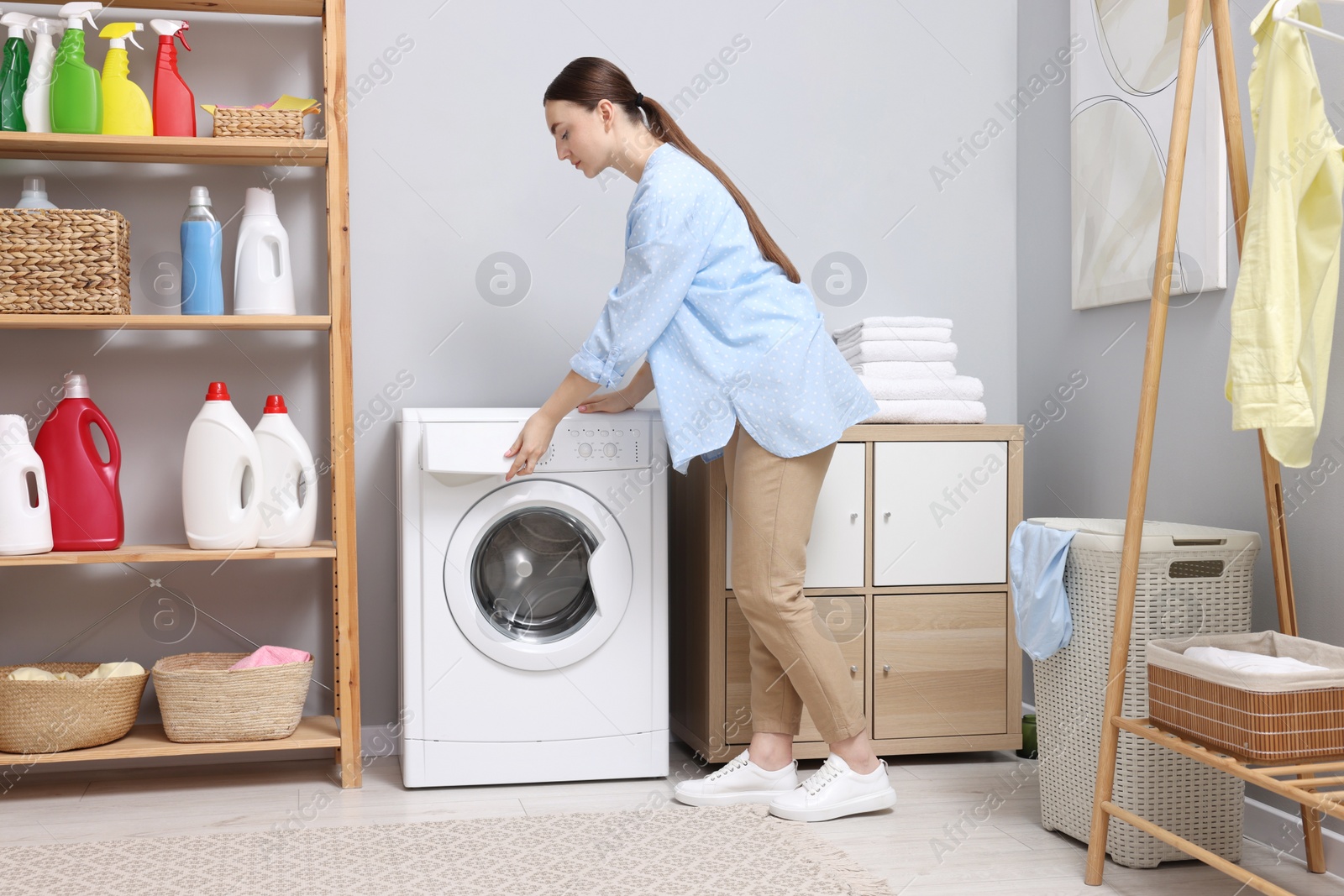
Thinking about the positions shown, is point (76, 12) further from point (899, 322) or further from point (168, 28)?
point (899, 322)

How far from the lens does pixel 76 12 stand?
223 cm

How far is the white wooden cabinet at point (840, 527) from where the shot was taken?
2375mm

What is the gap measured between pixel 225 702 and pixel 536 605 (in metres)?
0.63

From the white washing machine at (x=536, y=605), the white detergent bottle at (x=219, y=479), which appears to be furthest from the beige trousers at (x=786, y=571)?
the white detergent bottle at (x=219, y=479)

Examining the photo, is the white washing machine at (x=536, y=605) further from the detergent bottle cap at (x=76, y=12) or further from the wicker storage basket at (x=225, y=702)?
the detergent bottle cap at (x=76, y=12)

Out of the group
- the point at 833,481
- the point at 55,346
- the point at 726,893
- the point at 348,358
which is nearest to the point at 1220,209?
the point at 833,481

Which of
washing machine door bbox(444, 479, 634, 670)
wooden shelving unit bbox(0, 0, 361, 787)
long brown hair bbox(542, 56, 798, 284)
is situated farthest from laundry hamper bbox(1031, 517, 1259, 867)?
wooden shelving unit bbox(0, 0, 361, 787)

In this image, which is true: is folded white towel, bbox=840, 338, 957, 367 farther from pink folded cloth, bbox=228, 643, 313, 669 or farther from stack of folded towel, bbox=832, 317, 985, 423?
pink folded cloth, bbox=228, 643, 313, 669

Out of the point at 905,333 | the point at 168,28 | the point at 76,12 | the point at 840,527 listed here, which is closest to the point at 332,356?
the point at 168,28

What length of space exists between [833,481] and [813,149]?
0.90 metres

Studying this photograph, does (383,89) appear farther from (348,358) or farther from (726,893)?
(726,893)

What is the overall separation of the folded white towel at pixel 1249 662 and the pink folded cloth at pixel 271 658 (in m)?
1.65

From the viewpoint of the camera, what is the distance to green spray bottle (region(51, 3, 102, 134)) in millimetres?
2191

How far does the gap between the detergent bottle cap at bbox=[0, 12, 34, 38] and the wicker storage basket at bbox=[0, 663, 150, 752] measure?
125 cm
